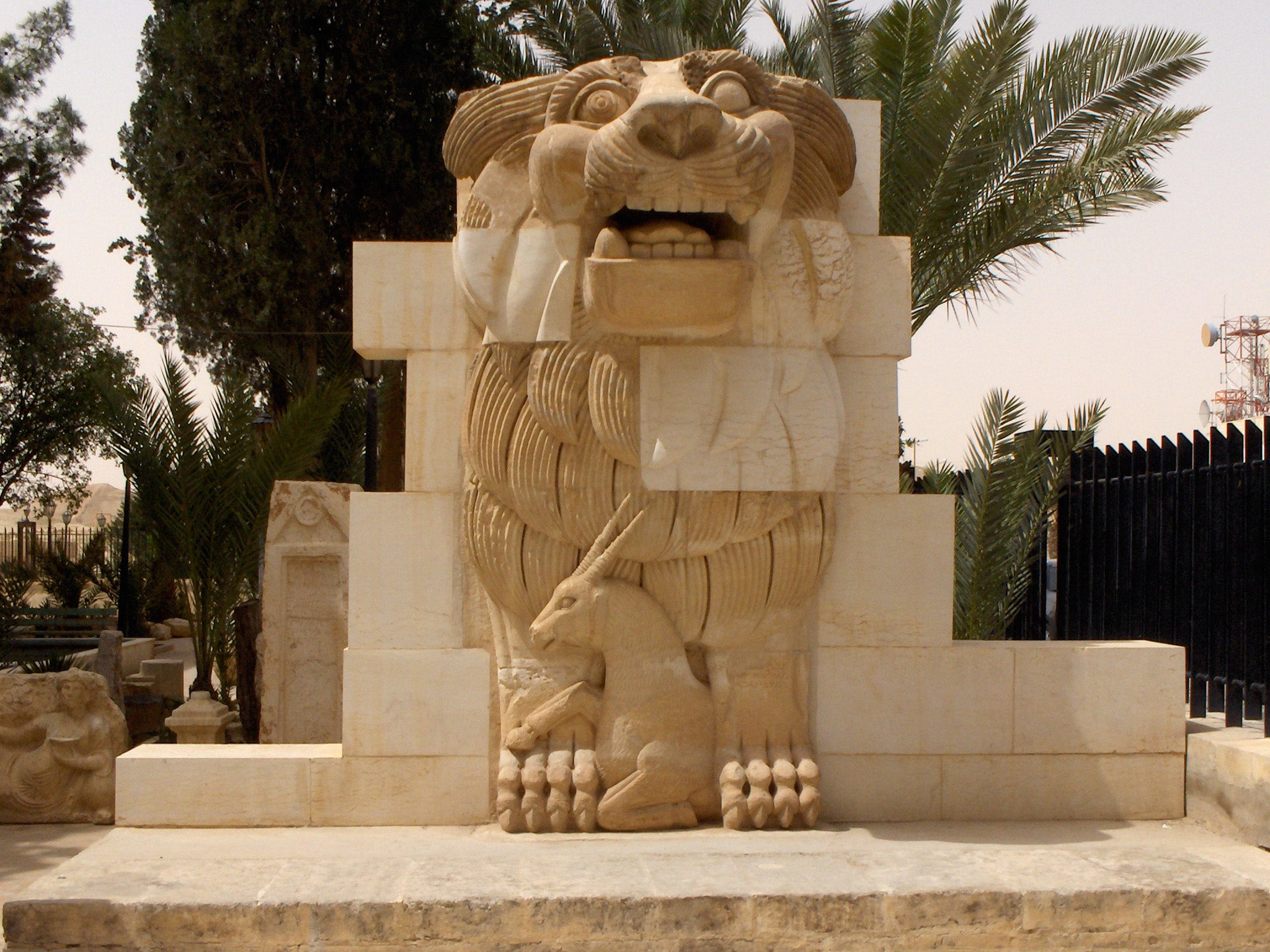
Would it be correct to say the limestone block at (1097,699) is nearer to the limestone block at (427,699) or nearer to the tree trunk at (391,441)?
the limestone block at (427,699)

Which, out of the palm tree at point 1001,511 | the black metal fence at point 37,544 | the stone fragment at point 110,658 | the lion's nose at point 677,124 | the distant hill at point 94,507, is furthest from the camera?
the distant hill at point 94,507

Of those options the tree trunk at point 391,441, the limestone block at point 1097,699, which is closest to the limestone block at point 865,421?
the limestone block at point 1097,699

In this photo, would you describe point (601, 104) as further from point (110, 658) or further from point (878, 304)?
point (110, 658)

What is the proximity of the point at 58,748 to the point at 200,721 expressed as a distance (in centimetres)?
247

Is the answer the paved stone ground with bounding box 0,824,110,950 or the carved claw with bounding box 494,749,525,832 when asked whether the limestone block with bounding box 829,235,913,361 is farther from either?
the paved stone ground with bounding box 0,824,110,950

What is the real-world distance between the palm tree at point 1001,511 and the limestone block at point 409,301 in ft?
13.8

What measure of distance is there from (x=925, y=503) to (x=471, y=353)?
1.70 meters

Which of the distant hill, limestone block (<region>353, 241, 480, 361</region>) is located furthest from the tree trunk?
the distant hill

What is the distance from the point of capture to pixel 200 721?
→ 27.3 feet

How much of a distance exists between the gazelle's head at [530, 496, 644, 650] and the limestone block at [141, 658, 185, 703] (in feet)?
26.1

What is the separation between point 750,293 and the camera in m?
4.05

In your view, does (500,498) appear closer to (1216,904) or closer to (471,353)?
(471,353)

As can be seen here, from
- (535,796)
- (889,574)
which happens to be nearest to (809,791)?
(889,574)

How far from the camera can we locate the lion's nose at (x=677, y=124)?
12.1 ft
